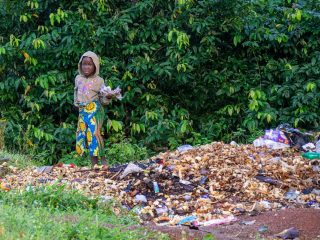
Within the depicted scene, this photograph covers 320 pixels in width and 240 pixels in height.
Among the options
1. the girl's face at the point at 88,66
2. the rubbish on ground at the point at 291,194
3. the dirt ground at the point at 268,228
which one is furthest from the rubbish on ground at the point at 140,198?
the girl's face at the point at 88,66

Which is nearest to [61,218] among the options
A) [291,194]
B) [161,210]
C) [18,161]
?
[161,210]

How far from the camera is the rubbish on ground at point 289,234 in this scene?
5582 mm

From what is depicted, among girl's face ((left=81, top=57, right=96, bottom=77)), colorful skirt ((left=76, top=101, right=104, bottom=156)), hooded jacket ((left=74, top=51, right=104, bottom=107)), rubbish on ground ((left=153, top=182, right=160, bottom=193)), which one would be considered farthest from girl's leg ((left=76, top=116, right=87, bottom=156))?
rubbish on ground ((left=153, top=182, right=160, bottom=193))

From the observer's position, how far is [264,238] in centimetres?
555

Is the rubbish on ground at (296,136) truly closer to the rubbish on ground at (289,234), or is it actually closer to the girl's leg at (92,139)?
the girl's leg at (92,139)

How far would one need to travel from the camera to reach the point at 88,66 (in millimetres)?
9125

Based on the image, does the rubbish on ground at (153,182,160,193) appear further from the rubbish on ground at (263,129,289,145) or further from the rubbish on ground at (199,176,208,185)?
the rubbish on ground at (263,129,289,145)

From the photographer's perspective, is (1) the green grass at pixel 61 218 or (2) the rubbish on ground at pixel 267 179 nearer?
(1) the green grass at pixel 61 218

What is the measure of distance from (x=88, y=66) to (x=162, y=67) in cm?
228

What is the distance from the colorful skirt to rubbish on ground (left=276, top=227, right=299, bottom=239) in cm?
405

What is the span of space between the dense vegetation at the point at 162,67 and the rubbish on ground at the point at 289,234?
518 cm

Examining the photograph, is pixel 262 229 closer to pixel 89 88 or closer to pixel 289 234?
pixel 289 234

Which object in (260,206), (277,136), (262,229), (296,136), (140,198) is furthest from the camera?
(296,136)

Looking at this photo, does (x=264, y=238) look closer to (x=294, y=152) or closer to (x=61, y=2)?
(x=294, y=152)
